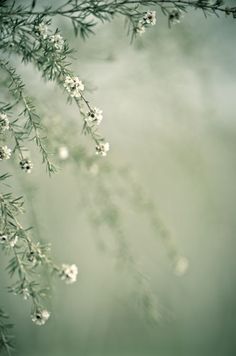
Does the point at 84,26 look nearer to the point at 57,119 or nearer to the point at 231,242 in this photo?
the point at 57,119

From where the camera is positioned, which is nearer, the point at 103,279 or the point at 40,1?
the point at 40,1

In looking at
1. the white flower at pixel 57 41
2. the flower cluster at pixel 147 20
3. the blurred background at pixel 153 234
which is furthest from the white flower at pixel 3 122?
the blurred background at pixel 153 234

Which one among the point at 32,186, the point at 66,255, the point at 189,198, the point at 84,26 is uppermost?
the point at 189,198

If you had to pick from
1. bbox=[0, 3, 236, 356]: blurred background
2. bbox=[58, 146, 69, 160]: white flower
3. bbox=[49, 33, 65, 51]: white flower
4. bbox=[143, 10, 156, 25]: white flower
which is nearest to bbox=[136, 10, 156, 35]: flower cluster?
bbox=[143, 10, 156, 25]: white flower

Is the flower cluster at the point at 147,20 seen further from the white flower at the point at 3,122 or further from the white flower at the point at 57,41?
the white flower at the point at 3,122

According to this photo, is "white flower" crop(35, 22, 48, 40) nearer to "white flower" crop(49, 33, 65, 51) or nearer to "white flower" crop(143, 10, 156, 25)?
"white flower" crop(49, 33, 65, 51)

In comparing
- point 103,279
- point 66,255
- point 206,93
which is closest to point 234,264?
point 103,279

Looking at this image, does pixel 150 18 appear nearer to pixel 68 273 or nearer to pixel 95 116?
pixel 95 116
